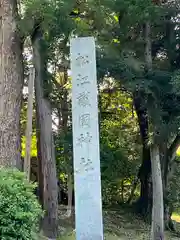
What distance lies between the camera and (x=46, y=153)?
30.2 feet

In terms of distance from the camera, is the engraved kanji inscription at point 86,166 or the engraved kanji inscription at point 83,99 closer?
the engraved kanji inscription at point 86,166

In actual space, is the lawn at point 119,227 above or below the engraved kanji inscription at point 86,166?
below

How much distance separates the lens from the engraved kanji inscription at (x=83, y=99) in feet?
17.9

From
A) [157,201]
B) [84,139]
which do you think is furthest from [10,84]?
[157,201]

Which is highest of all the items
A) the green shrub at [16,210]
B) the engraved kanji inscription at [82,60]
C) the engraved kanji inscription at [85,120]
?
the engraved kanji inscription at [82,60]

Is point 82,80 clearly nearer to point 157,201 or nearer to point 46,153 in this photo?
point 46,153

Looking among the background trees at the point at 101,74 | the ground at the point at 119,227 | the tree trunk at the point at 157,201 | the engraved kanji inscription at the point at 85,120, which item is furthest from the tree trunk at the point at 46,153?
the engraved kanji inscription at the point at 85,120

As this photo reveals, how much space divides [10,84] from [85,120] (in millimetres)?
2989

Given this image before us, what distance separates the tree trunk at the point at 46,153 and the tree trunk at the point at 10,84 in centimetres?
105

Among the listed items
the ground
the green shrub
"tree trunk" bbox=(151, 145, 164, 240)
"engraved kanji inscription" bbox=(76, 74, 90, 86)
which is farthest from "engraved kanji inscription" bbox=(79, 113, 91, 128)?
"tree trunk" bbox=(151, 145, 164, 240)

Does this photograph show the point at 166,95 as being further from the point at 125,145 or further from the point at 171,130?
the point at 125,145

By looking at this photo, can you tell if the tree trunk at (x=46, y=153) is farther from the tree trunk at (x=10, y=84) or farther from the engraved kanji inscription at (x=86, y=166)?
the engraved kanji inscription at (x=86, y=166)

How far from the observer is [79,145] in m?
5.32

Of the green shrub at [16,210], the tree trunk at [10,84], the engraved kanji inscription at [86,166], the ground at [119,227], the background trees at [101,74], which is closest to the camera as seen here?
the green shrub at [16,210]
